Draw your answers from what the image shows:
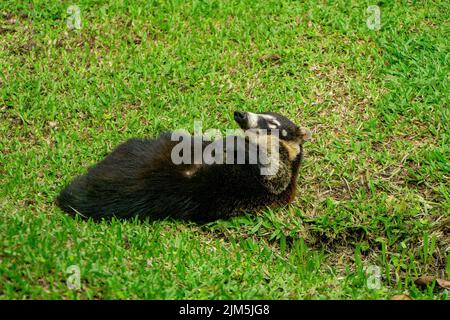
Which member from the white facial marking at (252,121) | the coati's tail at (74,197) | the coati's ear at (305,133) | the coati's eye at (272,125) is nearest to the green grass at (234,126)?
the coati's tail at (74,197)

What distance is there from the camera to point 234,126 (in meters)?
6.91

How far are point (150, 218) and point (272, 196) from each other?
115cm

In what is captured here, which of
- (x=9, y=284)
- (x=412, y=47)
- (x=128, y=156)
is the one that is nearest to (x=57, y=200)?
(x=128, y=156)

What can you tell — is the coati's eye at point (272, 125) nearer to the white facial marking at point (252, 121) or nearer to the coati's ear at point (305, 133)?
the white facial marking at point (252, 121)

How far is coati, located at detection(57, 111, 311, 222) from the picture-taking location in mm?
5523

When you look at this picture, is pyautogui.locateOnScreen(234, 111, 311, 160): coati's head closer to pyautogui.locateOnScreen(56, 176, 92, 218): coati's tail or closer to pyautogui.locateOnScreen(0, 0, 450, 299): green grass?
pyautogui.locateOnScreen(0, 0, 450, 299): green grass

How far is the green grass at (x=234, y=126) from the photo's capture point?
482 cm

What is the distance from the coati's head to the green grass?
0.39m

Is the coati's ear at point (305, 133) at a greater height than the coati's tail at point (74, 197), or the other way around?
the coati's ear at point (305, 133)

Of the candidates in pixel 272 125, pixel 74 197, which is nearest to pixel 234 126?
pixel 272 125

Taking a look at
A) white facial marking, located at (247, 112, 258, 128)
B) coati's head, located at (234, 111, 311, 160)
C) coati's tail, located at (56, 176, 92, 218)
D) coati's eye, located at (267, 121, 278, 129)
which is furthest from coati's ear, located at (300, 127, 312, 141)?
coati's tail, located at (56, 176, 92, 218)

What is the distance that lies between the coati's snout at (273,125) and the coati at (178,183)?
0.05ft
